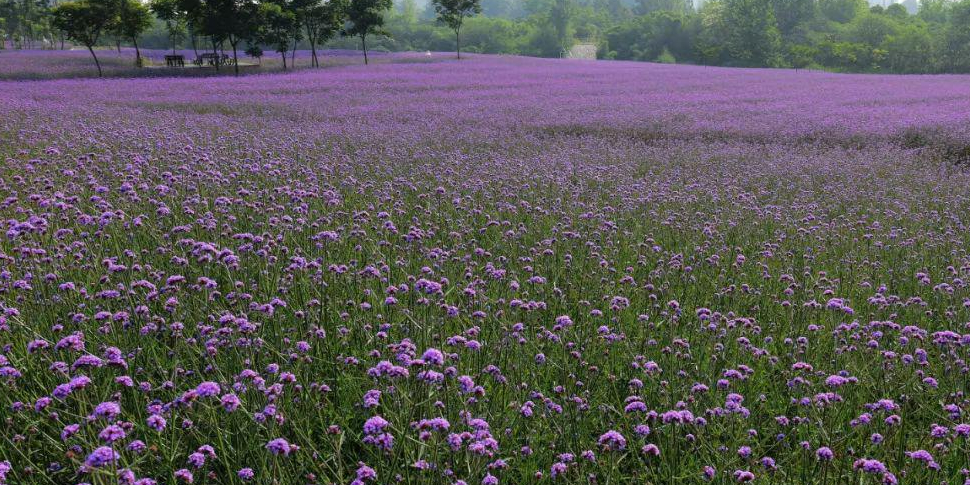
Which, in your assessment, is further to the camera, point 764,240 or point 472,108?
point 472,108

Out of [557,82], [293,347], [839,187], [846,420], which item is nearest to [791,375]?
[846,420]

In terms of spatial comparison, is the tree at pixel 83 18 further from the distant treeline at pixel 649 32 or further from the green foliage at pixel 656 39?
the green foliage at pixel 656 39

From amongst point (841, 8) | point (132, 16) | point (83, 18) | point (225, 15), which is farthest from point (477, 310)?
point (841, 8)

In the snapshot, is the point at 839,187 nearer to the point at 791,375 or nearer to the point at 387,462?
the point at 791,375

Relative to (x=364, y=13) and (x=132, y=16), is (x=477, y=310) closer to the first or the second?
(x=132, y=16)

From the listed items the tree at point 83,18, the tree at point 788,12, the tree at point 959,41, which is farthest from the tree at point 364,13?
the tree at point 788,12

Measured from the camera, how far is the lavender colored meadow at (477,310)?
101 inches

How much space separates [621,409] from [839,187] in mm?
6965

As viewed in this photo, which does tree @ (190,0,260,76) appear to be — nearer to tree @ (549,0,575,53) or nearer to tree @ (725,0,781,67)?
tree @ (725,0,781,67)

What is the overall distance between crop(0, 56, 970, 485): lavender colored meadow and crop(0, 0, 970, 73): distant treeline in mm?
29029

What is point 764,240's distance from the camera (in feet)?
20.8

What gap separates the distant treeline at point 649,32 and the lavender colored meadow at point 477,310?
1143 inches

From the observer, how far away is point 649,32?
96.0m

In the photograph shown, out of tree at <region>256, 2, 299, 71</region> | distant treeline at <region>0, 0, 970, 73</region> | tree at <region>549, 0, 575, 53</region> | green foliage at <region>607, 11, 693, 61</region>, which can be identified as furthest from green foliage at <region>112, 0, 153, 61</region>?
tree at <region>549, 0, 575, 53</region>
